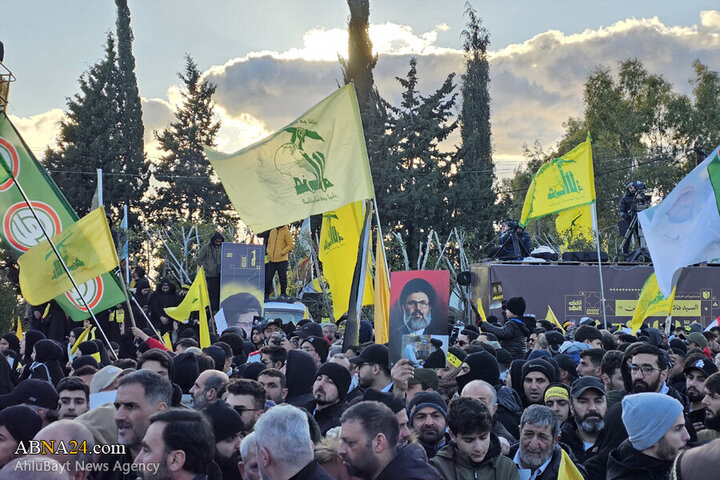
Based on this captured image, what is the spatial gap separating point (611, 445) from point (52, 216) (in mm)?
6969

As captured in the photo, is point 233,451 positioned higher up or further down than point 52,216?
further down

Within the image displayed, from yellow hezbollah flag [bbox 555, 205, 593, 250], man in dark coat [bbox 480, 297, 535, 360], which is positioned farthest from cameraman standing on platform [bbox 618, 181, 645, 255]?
man in dark coat [bbox 480, 297, 535, 360]

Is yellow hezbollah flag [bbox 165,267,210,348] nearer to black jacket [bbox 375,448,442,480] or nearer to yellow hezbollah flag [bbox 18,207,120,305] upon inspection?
yellow hezbollah flag [bbox 18,207,120,305]

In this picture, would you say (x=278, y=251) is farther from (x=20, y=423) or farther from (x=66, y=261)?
(x=20, y=423)

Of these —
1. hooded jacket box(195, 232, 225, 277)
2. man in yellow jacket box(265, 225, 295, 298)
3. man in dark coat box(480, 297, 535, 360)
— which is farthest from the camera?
man in yellow jacket box(265, 225, 295, 298)

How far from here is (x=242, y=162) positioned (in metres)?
11.7

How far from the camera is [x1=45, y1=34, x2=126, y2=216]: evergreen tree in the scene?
164 ft

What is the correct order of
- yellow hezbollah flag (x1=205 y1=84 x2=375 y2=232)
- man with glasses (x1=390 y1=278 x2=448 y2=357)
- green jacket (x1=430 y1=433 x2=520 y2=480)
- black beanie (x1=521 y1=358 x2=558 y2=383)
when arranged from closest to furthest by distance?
green jacket (x1=430 y1=433 x2=520 y2=480) < black beanie (x1=521 y1=358 x2=558 y2=383) < man with glasses (x1=390 y1=278 x2=448 y2=357) < yellow hezbollah flag (x1=205 y1=84 x2=375 y2=232)

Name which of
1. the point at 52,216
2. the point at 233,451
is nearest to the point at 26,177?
the point at 52,216

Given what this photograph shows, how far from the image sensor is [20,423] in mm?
5656

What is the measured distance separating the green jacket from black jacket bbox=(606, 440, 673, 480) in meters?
0.79

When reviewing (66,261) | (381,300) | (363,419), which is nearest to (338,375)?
(363,419)

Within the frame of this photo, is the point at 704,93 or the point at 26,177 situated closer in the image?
the point at 26,177

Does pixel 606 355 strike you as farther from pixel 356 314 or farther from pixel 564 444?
pixel 356 314
